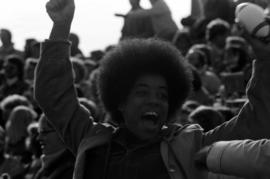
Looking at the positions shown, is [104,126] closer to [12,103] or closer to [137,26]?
[12,103]

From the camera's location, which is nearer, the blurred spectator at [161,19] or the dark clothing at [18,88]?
the dark clothing at [18,88]

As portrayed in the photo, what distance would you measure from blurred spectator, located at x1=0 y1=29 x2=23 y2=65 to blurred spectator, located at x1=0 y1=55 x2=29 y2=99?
2.75m

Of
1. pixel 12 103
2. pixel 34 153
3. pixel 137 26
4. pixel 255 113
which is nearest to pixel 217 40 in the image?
pixel 137 26

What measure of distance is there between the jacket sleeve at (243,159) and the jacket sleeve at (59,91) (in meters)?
1.51

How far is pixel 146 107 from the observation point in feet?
12.6

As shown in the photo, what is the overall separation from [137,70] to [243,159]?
1665mm

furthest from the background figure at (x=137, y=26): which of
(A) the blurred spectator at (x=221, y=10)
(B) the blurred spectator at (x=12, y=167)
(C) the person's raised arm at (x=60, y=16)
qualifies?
(C) the person's raised arm at (x=60, y=16)

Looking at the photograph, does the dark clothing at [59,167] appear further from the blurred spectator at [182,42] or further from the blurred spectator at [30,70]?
the blurred spectator at [30,70]

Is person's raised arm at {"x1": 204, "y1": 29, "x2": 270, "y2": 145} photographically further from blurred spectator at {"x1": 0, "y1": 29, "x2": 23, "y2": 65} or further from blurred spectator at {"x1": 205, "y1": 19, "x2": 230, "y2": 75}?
blurred spectator at {"x1": 0, "y1": 29, "x2": 23, "y2": 65}

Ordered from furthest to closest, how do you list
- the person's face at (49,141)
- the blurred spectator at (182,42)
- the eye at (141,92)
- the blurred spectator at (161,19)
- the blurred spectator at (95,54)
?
the blurred spectator at (95,54) → the blurred spectator at (161,19) → the blurred spectator at (182,42) → the person's face at (49,141) → the eye at (141,92)

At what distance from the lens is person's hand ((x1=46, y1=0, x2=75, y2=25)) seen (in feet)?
13.1

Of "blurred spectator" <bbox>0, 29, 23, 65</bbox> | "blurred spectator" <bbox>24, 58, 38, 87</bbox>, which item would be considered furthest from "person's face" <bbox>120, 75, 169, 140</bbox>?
"blurred spectator" <bbox>0, 29, 23, 65</bbox>

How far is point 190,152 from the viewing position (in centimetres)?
365

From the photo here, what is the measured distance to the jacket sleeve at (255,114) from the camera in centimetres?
344
